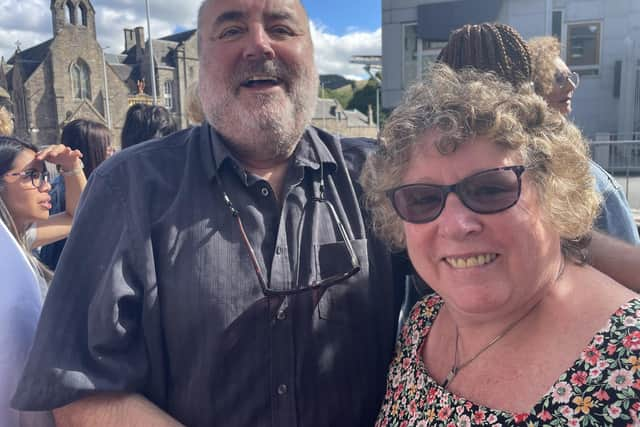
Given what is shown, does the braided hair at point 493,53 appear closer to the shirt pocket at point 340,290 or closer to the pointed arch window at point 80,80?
the shirt pocket at point 340,290

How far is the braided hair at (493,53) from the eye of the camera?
1.92m

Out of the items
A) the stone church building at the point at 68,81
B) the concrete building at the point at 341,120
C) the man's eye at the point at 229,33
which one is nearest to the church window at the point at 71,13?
the stone church building at the point at 68,81

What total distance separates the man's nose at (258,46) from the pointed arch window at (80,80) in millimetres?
46156

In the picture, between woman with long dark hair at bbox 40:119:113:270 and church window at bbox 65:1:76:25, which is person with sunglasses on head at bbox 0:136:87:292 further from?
church window at bbox 65:1:76:25

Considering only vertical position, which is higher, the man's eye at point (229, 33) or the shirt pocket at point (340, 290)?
the man's eye at point (229, 33)

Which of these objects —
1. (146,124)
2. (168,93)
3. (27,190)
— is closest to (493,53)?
(27,190)

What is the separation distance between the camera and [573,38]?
1798 cm

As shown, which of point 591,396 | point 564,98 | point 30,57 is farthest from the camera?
point 30,57

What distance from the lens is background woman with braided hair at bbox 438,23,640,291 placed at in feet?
5.73

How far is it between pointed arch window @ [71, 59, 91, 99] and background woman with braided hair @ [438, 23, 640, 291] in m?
46.4

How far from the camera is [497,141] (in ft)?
4.83

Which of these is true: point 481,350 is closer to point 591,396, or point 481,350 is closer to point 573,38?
point 591,396

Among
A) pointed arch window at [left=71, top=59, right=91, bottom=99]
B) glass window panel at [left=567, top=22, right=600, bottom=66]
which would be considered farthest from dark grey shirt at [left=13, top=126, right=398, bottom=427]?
pointed arch window at [left=71, top=59, right=91, bottom=99]

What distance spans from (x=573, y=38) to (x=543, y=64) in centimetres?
1826
